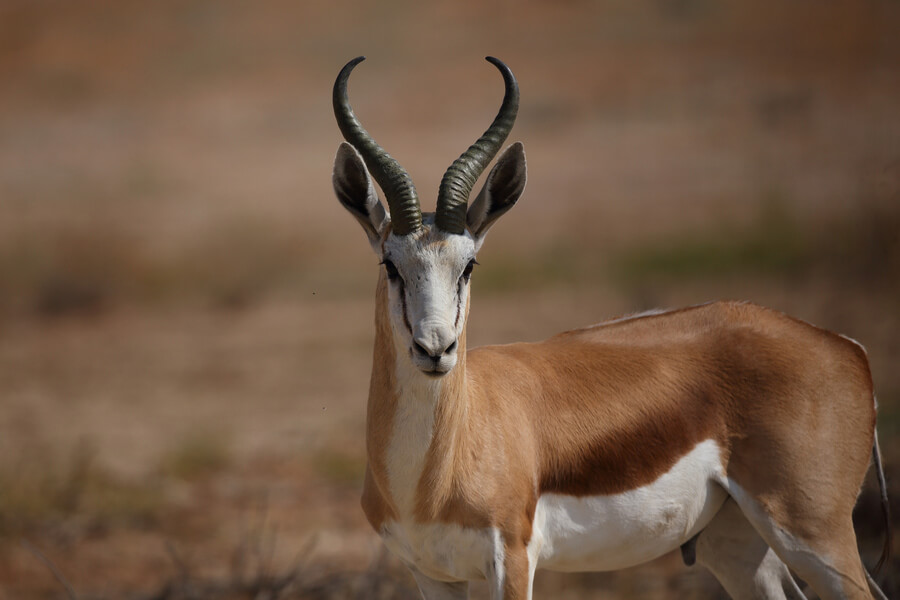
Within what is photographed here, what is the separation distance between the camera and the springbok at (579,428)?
4.89 m

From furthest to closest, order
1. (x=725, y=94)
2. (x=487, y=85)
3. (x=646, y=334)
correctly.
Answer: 1. (x=487, y=85)
2. (x=725, y=94)
3. (x=646, y=334)

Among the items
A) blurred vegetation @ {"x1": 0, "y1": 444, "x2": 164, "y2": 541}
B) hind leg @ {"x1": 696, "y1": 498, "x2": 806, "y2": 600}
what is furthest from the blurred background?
hind leg @ {"x1": 696, "y1": 498, "x2": 806, "y2": 600}

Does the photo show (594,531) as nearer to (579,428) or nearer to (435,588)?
(579,428)

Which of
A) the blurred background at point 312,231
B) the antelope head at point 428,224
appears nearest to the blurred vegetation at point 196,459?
the blurred background at point 312,231

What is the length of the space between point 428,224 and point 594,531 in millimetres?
1750

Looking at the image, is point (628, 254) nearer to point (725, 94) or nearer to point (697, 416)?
point (725, 94)

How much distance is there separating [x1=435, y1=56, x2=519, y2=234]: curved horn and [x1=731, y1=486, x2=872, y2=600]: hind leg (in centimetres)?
215

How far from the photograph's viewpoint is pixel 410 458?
4965mm

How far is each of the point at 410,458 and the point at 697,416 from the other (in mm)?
1576

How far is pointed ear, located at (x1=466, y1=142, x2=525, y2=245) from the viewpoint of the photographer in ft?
17.0

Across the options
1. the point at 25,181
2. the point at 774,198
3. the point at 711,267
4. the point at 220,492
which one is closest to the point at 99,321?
the point at 25,181

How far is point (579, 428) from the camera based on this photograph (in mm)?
5355

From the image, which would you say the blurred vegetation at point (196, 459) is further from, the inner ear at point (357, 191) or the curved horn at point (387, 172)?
the curved horn at point (387, 172)

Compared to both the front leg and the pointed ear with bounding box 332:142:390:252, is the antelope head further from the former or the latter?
the front leg
